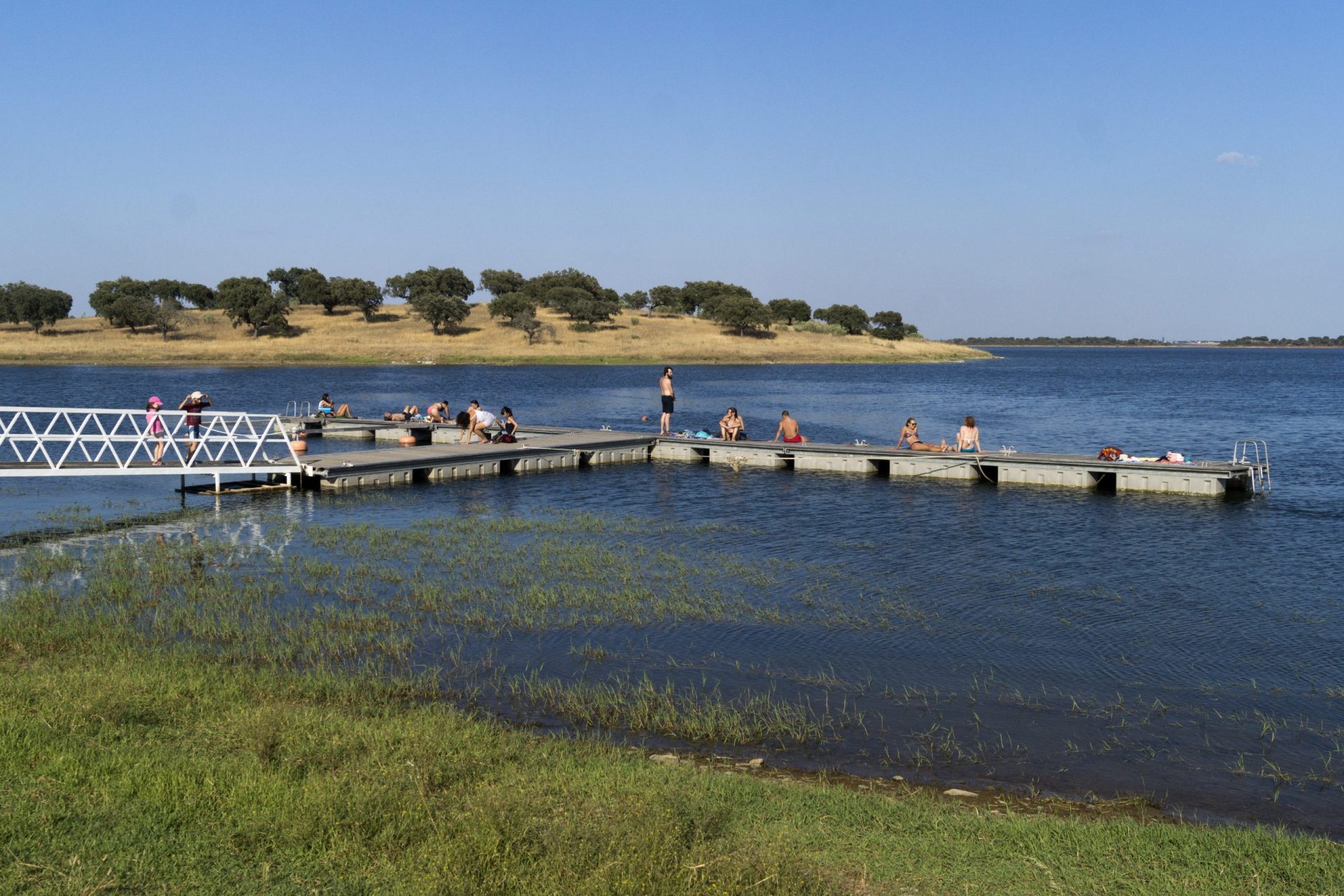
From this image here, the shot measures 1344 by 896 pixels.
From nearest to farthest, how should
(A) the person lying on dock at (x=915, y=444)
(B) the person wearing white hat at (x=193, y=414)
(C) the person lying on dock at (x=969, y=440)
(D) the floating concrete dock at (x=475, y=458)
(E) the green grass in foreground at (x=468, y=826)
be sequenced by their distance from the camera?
(E) the green grass in foreground at (x=468, y=826) → (B) the person wearing white hat at (x=193, y=414) → (D) the floating concrete dock at (x=475, y=458) → (C) the person lying on dock at (x=969, y=440) → (A) the person lying on dock at (x=915, y=444)

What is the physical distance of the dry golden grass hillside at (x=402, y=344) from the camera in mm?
107625

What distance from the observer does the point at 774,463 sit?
33781 mm

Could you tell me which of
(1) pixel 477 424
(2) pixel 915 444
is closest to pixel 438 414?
(1) pixel 477 424

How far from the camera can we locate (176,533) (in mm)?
20984

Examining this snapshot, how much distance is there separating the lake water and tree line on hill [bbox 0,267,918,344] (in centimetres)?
8415

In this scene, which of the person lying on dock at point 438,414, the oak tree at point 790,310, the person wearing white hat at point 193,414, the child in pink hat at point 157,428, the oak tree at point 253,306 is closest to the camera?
the child in pink hat at point 157,428

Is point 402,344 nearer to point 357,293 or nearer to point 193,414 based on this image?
point 357,293

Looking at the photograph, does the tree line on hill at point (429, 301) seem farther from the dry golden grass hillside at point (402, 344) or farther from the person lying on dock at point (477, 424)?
the person lying on dock at point (477, 424)

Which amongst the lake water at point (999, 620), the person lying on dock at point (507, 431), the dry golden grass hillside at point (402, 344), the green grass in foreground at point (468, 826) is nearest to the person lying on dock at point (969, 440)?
the lake water at point (999, 620)

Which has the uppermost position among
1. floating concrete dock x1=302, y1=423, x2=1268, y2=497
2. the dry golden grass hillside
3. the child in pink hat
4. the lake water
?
the dry golden grass hillside

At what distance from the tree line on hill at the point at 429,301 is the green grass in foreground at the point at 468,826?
111 metres

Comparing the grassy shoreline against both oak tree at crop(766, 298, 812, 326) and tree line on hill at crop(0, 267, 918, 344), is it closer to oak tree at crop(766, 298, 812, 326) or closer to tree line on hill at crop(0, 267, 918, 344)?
tree line on hill at crop(0, 267, 918, 344)

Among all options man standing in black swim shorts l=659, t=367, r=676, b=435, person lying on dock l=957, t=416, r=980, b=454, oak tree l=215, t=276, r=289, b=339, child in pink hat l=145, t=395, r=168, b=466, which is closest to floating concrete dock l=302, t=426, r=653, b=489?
man standing in black swim shorts l=659, t=367, r=676, b=435

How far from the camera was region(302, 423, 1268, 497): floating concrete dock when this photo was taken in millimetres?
27875
